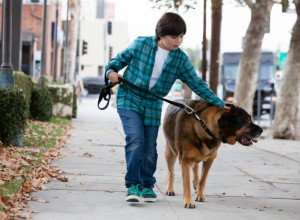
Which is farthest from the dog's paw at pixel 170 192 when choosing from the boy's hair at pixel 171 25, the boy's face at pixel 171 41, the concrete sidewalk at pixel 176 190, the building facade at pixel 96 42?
the building facade at pixel 96 42

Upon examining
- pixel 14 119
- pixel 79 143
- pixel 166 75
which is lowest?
pixel 79 143

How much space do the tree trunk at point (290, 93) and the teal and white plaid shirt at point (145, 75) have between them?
469 inches

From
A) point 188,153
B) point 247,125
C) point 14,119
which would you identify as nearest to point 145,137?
point 188,153

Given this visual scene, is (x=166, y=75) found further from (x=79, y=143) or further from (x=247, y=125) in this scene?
(x=79, y=143)

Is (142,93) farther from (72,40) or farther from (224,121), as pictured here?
(72,40)

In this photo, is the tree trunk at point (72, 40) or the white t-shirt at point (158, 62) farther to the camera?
the tree trunk at point (72, 40)

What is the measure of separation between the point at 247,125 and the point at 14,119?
5.35 meters

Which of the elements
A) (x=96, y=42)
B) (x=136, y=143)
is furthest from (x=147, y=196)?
(x=96, y=42)

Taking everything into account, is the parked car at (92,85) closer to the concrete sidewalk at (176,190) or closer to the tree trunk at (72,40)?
the tree trunk at (72,40)

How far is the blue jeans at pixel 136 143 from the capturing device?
6566 millimetres

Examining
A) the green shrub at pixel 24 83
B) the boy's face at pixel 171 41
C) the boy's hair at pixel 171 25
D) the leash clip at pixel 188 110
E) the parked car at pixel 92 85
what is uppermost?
the boy's hair at pixel 171 25

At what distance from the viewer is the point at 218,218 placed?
614 cm

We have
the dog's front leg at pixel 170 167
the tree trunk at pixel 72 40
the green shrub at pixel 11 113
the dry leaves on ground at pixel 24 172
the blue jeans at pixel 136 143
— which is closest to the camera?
the dry leaves on ground at pixel 24 172

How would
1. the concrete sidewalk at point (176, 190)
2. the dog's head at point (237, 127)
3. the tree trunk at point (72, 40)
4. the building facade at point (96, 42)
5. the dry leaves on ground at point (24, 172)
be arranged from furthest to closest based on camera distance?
1. the building facade at point (96, 42)
2. the tree trunk at point (72, 40)
3. the dog's head at point (237, 127)
4. the concrete sidewalk at point (176, 190)
5. the dry leaves on ground at point (24, 172)
